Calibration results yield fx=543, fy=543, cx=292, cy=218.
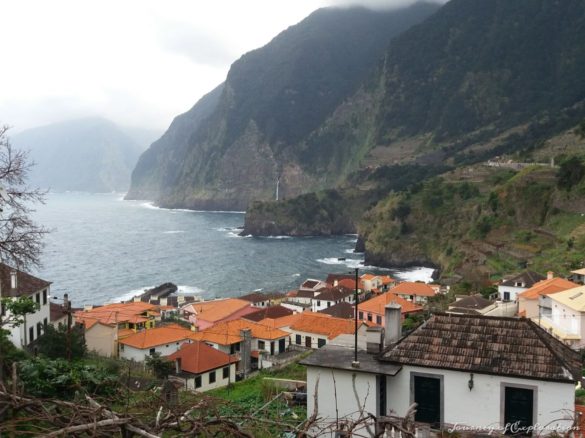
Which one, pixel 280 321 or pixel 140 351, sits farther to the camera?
pixel 280 321

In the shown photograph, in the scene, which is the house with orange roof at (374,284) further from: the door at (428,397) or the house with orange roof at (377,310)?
the door at (428,397)

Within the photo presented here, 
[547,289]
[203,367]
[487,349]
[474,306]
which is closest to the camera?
[487,349]

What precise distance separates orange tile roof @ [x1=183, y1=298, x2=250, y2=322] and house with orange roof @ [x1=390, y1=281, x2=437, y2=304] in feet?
55.5

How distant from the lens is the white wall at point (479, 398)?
A: 11281mm

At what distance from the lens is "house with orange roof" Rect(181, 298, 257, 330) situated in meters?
48.5

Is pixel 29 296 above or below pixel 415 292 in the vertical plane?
above

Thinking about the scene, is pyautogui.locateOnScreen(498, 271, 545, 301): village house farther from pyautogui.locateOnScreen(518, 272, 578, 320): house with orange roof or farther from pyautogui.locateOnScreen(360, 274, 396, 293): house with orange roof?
pyautogui.locateOnScreen(360, 274, 396, 293): house with orange roof

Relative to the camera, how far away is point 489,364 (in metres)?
11.9

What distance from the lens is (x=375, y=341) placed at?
44.5 ft

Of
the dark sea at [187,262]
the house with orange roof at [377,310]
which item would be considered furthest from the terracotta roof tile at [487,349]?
the dark sea at [187,262]

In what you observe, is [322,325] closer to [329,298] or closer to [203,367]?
[203,367]

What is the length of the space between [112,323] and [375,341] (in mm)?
31916

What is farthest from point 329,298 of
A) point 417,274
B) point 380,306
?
point 417,274

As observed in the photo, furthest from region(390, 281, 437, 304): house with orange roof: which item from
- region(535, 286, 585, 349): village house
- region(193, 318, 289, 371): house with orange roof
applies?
region(535, 286, 585, 349): village house
